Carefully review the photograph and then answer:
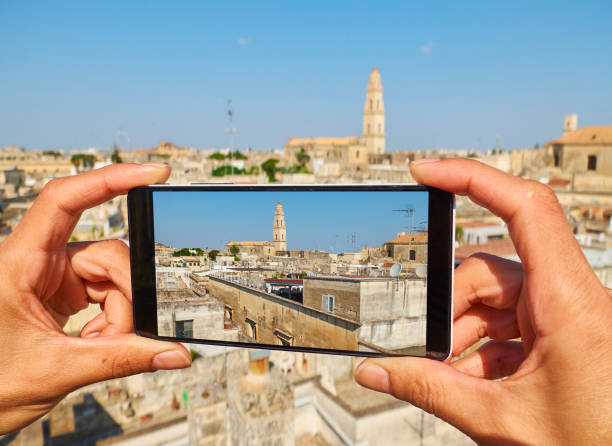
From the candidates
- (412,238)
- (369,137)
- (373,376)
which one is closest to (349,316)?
(373,376)

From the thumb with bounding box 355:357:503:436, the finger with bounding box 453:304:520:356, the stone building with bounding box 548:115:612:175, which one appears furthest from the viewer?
the stone building with bounding box 548:115:612:175

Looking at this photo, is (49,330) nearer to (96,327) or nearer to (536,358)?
(96,327)

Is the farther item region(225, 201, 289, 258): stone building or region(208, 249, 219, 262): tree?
region(208, 249, 219, 262): tree

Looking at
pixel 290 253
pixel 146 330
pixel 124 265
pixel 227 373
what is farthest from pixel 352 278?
pixel 227 373

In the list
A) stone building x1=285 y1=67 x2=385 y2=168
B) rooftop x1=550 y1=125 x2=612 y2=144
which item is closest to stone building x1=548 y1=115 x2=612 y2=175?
rooftop x1=550 y1=125 x2=612 y2=144

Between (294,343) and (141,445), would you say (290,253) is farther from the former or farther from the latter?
(141,445)

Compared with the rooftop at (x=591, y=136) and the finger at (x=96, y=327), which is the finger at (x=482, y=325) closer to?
the finger at (x=96, y=327)

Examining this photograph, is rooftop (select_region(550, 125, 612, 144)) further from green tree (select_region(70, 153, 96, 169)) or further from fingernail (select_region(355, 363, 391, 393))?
green tree (select_region(70, 153, 96, 169))
